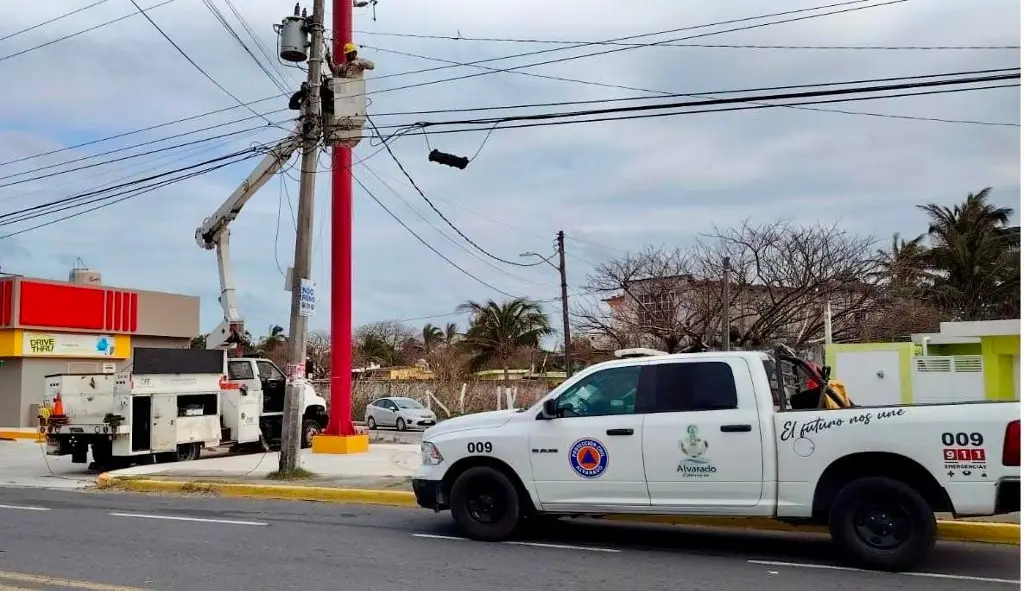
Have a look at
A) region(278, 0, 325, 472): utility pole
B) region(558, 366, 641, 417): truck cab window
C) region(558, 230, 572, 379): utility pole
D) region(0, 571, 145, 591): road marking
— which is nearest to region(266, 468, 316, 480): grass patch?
region(278, 0, 325, 472): utility pole

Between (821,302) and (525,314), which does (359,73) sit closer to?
(821,302)

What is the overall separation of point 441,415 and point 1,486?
21879mm

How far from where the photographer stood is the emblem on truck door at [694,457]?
812 cm

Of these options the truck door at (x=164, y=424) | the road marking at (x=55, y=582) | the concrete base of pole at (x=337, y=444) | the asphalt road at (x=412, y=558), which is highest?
the truck door at (x=164, y=424)

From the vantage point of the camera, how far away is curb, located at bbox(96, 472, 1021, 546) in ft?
29.2

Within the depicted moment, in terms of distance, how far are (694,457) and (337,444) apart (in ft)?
41.5

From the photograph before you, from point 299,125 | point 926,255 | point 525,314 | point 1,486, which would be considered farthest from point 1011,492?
point 525,314

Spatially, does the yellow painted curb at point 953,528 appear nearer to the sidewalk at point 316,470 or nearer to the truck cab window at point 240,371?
the sidewalk at point 316,470

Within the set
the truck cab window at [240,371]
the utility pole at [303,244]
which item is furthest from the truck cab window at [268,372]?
the utility pole at [303,244]

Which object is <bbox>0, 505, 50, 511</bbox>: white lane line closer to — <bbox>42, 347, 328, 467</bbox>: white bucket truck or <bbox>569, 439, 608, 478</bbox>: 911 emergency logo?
<bbox>42, 347, 328, 467</bbox>: white bucket truck

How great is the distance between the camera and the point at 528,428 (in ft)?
29.5

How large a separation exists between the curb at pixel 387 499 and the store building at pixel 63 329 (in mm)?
17300

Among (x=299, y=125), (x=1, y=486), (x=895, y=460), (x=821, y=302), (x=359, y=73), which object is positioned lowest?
(x=1, y=486)

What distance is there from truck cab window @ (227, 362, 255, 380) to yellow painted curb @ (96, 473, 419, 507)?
196 inches
